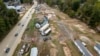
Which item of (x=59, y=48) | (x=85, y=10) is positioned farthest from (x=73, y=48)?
(x=85, y=10)

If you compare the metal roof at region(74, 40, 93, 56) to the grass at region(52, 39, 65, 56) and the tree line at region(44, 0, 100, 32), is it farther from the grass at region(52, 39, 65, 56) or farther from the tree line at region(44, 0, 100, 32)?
the tree line at region(44, 0, 100, 32)

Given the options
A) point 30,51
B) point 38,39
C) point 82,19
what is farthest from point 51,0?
point 30,51

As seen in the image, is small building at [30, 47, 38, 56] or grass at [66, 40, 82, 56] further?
grass at [66, 40, 82, 56]

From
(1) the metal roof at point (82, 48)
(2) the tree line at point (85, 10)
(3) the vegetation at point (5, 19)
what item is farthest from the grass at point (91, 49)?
(3) the vegetation at point (5, 19)

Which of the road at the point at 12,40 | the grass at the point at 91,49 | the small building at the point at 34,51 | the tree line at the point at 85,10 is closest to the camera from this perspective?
the small building at the point at 34,51

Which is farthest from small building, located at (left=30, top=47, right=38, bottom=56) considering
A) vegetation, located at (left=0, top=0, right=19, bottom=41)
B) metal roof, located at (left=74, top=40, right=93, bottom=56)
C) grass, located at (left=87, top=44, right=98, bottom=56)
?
grass, located at (left=87, top=44, right=98, bottom=56)

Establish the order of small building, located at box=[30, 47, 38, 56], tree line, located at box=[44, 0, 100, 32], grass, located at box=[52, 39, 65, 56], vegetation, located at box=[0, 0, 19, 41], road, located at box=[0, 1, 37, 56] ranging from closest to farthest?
small building, located at box=[30, 47, 38, 56]
grass, located at box=[52, 39, 65, 56]
road, located at box=[0, 1, 37, 56]
vegetation, located at box=[0, 0, 19, 41]
tree line, located at box=[44, 0, 100, 32]

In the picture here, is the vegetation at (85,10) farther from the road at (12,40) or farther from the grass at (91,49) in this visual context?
the road at (12,40)

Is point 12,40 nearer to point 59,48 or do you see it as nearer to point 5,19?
point 5,19

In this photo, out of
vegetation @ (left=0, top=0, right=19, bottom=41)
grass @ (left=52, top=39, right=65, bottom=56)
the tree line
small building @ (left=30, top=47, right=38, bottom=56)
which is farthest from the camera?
the tree line

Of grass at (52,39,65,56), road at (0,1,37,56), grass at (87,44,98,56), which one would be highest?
grass at (87,44,98,56)
